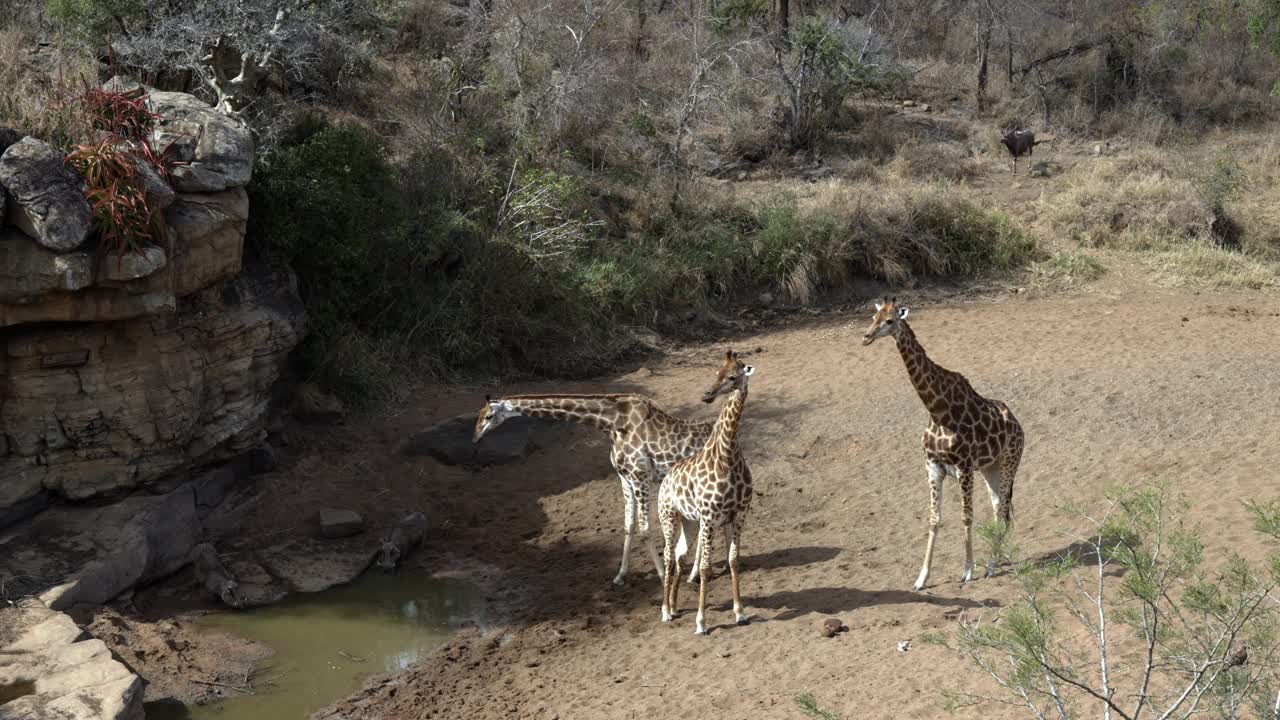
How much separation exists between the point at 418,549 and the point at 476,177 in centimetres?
668

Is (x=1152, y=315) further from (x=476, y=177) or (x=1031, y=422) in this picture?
(x=476, y=177)

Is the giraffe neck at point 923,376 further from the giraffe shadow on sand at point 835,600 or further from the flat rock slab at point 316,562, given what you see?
the flat rock slab at point 316,562

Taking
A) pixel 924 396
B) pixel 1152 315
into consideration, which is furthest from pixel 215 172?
pixel 1152 315

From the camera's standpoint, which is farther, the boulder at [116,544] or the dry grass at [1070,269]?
the dry grass at [1070,269]

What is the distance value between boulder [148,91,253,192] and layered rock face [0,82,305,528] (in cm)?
1

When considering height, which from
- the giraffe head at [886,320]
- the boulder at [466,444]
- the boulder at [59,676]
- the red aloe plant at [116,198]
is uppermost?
the red aloe plant at [116,198]

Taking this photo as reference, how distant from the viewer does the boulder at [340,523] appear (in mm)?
11797

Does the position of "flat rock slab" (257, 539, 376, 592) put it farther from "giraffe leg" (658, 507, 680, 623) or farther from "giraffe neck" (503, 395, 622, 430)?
"giraffe leg" (658, 507, 680, 623)

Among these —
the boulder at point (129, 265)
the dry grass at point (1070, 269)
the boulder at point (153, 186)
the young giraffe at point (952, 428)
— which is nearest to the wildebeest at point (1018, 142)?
the dry grass at point (1070, 269)

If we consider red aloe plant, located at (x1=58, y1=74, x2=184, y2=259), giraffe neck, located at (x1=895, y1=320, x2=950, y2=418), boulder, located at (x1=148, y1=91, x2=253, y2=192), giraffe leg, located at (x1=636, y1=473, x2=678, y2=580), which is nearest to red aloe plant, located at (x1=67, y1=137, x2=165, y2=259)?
red aloe plant, located at (x1=58, y1=74, x2=184, y2=259)

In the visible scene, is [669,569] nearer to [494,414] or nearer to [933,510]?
[933,510]

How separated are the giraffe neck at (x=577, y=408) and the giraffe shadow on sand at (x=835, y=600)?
6.87ft

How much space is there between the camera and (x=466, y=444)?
43.8 feet

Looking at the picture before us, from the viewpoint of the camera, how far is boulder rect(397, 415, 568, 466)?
1336 cm
